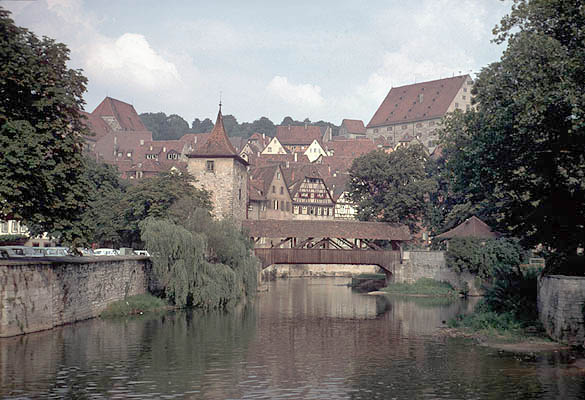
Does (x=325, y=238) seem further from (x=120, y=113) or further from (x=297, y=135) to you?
(x=297, y=135)

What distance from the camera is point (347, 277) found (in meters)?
75.9

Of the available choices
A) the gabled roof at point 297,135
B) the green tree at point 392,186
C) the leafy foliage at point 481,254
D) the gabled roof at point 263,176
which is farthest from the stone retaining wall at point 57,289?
the gabled roof at point 297,135

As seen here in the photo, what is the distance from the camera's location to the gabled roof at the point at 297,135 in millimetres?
135875

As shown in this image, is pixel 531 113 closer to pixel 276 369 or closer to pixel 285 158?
pixel 276 369

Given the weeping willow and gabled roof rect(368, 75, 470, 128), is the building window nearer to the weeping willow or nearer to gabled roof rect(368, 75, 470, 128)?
the weeping willow

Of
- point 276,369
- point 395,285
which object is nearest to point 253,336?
point 276,369

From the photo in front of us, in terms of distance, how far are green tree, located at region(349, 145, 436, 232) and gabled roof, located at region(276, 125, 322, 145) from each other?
72545mm

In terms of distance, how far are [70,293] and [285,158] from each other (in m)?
88.6

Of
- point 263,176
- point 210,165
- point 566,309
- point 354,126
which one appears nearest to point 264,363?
point 566,309

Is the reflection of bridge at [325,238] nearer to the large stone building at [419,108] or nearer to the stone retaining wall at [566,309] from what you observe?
the stone retaining wall at [566,309]

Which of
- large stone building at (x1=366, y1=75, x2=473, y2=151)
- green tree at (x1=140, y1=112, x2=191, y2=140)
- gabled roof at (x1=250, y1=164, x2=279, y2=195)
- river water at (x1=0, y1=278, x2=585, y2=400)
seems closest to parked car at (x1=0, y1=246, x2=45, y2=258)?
river water at (x1=0, y1=278, x2=585, y2=400)

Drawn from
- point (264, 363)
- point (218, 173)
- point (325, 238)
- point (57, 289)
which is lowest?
point (264, 363)

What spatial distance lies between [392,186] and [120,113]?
78273 millimetres

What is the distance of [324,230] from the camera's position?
2071 inches
